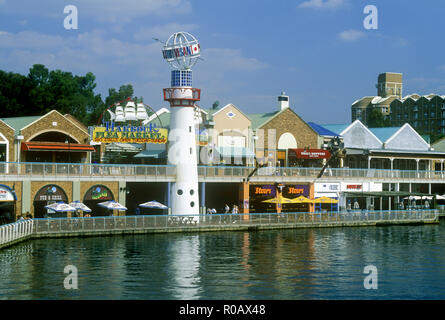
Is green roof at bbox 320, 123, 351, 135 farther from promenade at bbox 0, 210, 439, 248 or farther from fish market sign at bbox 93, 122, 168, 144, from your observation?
fish market sign at bbox 93, 122, 168, 144

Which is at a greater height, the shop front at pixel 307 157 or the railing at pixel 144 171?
the shop front at pixel 307 157

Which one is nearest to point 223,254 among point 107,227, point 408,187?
point 107,227

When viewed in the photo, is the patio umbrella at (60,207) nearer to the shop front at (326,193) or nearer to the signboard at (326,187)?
the shop front at (326,193)

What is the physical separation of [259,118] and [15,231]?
148 feet

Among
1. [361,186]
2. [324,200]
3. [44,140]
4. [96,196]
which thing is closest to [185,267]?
[96,196]

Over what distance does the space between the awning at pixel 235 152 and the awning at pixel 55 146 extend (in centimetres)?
1662

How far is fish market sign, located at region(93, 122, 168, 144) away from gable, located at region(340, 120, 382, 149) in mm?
34192

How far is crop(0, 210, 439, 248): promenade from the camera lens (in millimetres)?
54281

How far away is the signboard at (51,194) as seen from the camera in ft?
197

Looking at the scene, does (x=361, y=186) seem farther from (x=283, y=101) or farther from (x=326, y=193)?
(x=283, y=101)

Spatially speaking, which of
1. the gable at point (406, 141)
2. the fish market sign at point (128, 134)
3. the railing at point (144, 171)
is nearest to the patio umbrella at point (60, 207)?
the railing at point (144, 171)
